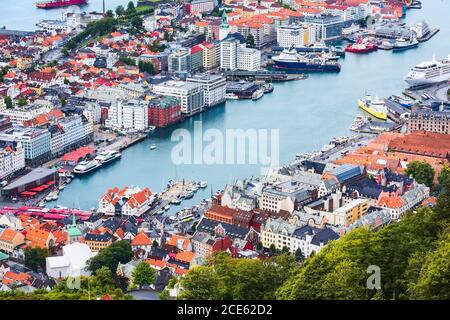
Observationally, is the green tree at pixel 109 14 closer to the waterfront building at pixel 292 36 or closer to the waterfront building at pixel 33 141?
the waterfront building at pixel 292 36

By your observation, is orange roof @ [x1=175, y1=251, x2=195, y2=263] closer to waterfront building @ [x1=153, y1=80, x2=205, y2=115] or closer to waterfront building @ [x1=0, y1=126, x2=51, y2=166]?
waterfront building @ [x1=0, y1=126, x2=51, y2=166]

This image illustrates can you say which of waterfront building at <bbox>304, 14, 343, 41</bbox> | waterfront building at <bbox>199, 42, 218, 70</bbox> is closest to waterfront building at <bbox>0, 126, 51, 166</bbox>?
A: waterfront building at <bbox>199, 42, 218, 70</bbox>

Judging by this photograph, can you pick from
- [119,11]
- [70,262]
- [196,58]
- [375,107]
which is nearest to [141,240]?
[70,262]

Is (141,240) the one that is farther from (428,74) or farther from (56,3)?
(56,3)

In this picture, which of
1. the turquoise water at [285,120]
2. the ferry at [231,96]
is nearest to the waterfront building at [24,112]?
the turquoise water at [285,120]

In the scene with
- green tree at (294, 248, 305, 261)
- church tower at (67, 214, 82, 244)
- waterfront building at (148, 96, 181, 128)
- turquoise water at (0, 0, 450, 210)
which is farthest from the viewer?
waterfront building at (148, 96, 181, 128)
